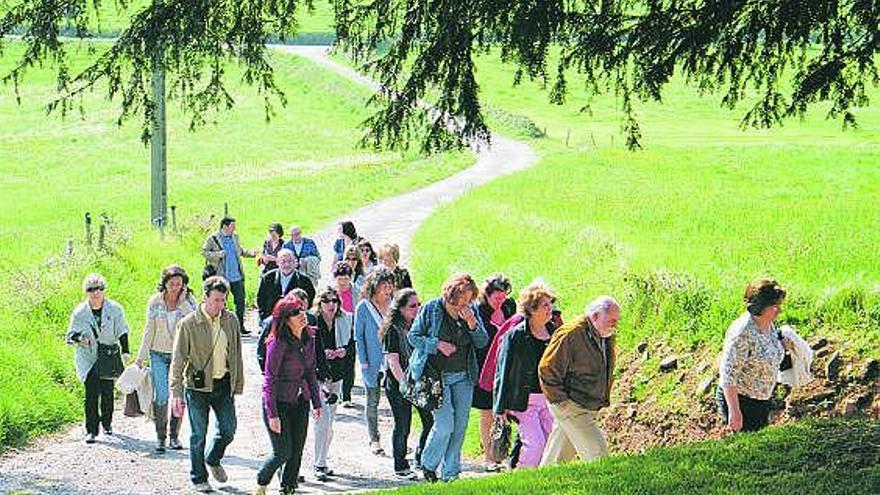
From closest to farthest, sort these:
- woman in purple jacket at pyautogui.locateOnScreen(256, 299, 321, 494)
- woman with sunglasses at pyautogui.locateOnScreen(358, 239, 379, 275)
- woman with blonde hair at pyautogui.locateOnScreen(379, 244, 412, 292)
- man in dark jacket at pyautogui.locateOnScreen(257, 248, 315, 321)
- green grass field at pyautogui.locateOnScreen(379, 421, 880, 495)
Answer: green grass field at pyautogui.locateOnScreen(379, 421, 880, 495)
woman in purple jacket at pyautogui.locateOnScreen(256, 299, 321, 494)
woman with blonde hair at pyautogui.locateOnScreen(379, 244, 412, 292)
man in dark jacket at pyautogui.locateOnScreen(257, 248, 315, 321)
woman with sunglasses at pyautogui.locateOnScreen(358, 239, 379, 275)

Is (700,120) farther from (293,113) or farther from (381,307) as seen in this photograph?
(381,307)

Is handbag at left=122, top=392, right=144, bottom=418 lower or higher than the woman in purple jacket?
lower

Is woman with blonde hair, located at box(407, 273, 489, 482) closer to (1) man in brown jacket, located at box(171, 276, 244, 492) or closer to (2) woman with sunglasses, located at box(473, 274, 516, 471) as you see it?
(2) woman with sunglasses, located at box(473, 274, 516, 471)

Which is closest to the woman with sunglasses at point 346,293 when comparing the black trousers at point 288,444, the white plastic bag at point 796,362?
the black trousers at point 288,444

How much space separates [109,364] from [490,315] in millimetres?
3727

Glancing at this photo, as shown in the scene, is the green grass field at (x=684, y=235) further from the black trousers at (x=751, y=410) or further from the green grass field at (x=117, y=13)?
the black trousers at (x=751, y=410)

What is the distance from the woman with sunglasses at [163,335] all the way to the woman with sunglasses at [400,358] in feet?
6.33

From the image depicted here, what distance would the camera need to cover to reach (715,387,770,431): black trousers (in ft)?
33.6

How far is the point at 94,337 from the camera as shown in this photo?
1376 cm

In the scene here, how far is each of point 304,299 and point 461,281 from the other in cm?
123

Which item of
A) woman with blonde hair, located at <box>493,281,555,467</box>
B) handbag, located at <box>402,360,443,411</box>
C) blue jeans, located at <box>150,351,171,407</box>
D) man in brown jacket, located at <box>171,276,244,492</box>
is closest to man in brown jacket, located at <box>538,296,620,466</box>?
woman with blonde hair, located at <box>493,281,555,467</box>

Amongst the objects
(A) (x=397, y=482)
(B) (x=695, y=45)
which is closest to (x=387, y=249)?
(A) (x=397, y=482)

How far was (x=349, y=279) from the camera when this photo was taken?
15680 mm

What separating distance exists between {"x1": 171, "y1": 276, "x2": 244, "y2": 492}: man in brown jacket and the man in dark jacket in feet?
13.8
